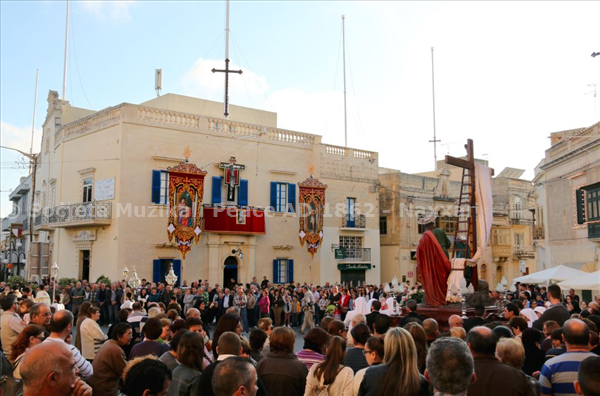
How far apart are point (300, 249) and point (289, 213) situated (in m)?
2.08

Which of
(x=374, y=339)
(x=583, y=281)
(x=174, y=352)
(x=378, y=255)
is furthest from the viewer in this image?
(x=378, y=255)

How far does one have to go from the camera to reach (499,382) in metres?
4.41

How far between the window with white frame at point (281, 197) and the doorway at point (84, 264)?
9616 millimetres

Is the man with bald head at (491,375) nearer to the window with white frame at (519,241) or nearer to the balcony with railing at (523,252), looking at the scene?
the balcony with railing at (523,252)

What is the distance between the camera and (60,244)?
2795 centimetres

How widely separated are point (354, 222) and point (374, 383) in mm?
28585

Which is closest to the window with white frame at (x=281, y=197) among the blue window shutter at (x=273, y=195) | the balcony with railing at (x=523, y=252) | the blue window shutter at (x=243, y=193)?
the blue window shutter at (x=273, y=195)

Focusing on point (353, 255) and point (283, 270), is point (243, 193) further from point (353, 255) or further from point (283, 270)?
point (353, 255)

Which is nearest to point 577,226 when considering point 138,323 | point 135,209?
point 135,209

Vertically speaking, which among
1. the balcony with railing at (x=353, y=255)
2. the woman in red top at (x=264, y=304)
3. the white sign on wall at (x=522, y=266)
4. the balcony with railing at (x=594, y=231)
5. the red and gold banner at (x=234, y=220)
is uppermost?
the red and gold banner at (x=234, y=220)

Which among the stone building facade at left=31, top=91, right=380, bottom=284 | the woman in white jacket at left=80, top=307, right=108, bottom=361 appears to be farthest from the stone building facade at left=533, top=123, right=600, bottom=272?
the woman in white jacket at left=80, top=307, right=108, bottom=361

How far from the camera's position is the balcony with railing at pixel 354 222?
32438 millimetres

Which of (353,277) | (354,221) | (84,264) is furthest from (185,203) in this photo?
(353,277)

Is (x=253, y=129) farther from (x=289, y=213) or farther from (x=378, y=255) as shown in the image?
(x=378, y=255)
